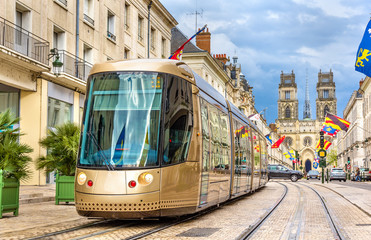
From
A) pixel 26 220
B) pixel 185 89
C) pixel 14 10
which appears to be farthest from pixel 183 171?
pixel 14 10

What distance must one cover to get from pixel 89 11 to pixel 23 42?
7.57m

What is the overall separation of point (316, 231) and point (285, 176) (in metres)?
41.0

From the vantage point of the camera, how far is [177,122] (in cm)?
1083

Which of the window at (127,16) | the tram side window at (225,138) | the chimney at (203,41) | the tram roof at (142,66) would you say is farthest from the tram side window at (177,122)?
the chimney at (203,41)

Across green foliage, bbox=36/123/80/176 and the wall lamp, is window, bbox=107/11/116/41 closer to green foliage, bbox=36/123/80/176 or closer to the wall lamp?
the wall lamp

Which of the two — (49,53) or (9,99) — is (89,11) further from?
(9,99)

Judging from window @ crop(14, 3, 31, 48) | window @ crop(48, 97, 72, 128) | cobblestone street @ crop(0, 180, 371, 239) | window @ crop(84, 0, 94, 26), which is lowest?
cobblestone street @ crop(0, 180, 371, 239)

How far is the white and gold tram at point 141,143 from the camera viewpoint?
10.0 meters

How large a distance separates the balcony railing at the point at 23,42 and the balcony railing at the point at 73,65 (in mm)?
1130

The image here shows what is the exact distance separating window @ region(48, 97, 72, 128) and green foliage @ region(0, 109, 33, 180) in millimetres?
12524

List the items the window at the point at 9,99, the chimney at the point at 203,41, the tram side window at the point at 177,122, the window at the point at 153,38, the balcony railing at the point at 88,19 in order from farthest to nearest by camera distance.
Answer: the chimney at the point at 203,41, the window at the point at 153,38, the balcony railing at the point at 88,19, the window at the point at 9,99, the tram side window at the point at 177,122

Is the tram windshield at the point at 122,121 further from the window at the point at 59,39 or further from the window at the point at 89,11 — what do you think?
the window at the point at 89,11

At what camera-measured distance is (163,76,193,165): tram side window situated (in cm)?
1052

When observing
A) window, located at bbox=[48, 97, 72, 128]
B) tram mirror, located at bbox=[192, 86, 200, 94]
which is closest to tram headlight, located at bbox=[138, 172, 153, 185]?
tram mirror, located at bbox=[192, 86, 200, 94]
